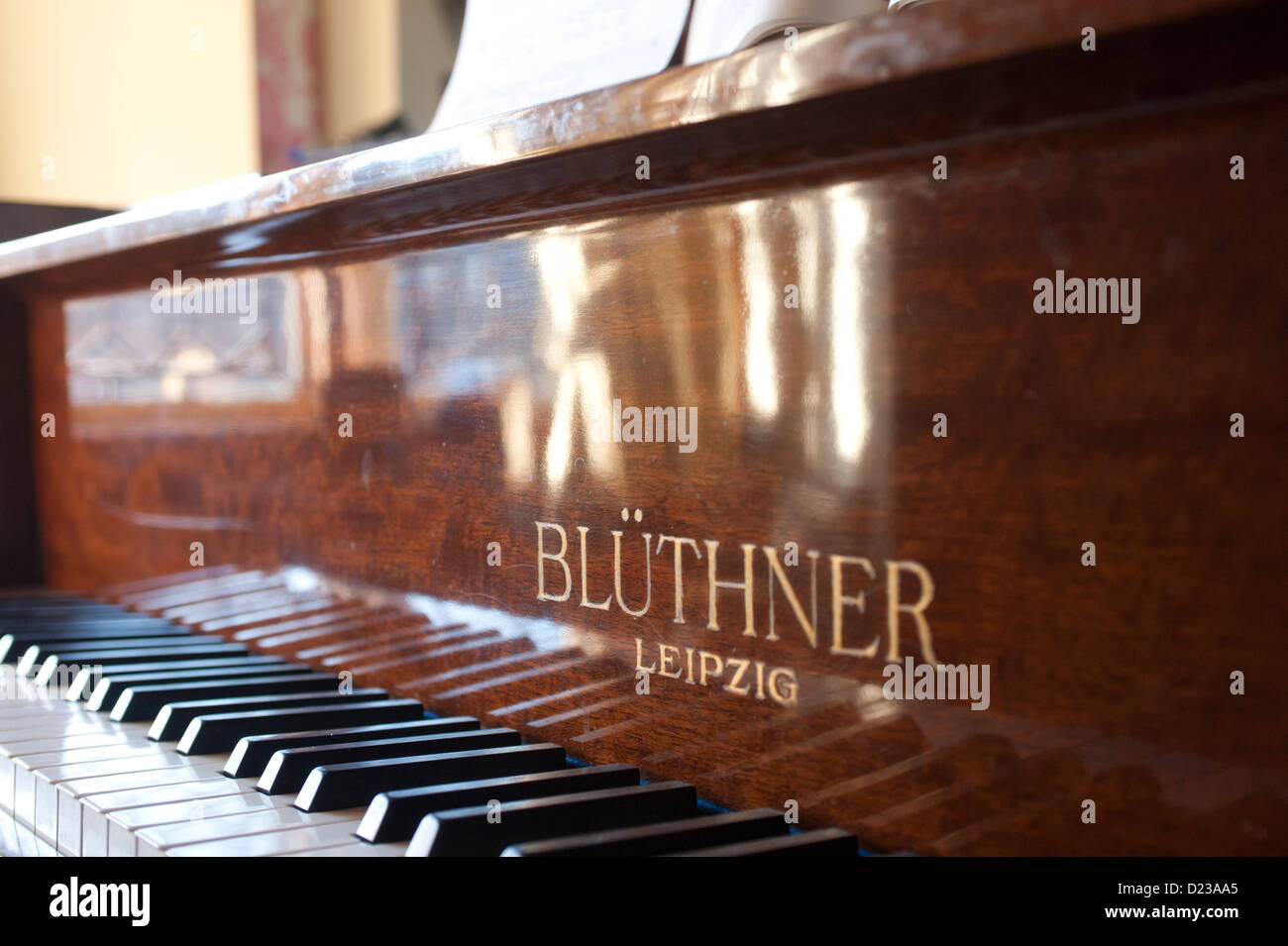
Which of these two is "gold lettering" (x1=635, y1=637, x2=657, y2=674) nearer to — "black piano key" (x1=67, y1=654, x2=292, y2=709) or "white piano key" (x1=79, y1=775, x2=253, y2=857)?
"white piano key" (x1=79, y1=775, x2=253, y2=857)

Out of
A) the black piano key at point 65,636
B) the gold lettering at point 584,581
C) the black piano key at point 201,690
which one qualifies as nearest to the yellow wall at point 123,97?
the black piano key at point 65,636

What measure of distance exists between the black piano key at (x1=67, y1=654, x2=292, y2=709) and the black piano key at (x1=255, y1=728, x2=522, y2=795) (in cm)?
48

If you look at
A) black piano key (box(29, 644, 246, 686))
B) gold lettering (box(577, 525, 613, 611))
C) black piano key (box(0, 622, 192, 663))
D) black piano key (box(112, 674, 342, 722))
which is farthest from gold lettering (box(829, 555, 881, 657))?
black piano key (box(0, 622, 192, 663))

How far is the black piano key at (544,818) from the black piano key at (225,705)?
0.52m

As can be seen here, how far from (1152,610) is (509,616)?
775mm

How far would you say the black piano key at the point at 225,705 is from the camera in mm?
1475

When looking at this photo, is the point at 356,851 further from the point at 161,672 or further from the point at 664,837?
the point at 161,672

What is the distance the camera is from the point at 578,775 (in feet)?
3.93

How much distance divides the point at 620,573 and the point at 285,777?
0.40 m

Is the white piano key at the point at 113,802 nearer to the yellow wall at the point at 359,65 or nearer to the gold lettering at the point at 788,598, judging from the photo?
the gold lettering at the point at 788,598

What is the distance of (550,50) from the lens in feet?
5.93

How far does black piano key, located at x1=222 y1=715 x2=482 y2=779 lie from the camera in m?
1.29

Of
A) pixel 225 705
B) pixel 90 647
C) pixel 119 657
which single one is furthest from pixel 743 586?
pixel 90 647
